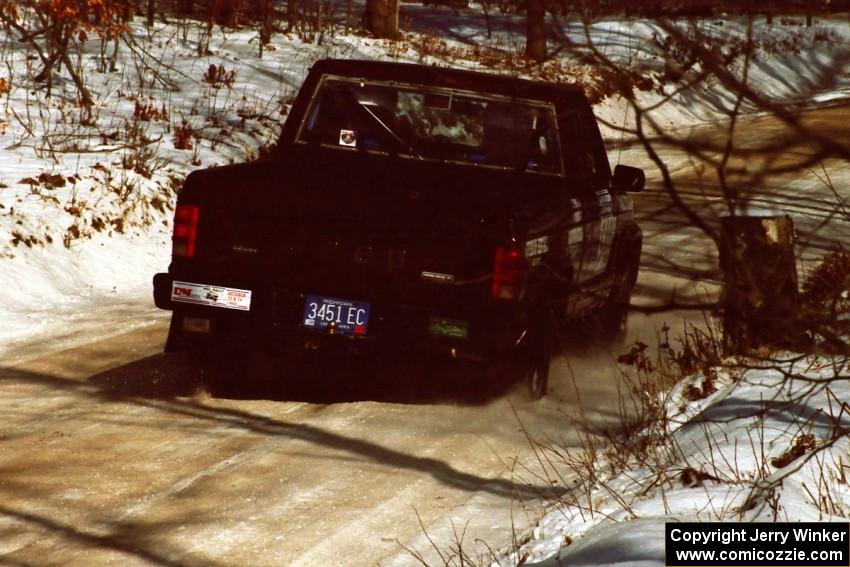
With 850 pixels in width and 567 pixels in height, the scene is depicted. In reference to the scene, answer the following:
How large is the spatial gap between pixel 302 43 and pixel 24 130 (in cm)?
1146

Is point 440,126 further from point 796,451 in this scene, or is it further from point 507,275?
point 796,451

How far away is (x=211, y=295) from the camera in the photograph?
7055 mm

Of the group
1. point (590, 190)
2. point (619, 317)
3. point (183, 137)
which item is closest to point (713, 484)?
point (590, 190)

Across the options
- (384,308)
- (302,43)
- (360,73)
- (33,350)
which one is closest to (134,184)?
(33,350)

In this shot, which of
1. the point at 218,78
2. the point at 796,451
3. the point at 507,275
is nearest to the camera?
the point at 796,451

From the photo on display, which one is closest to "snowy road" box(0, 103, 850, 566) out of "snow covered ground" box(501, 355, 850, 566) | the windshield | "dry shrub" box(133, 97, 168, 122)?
"snow covered ground" box(501, 355, 850, 566)

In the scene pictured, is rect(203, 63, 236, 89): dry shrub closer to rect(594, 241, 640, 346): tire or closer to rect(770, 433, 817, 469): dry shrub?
rect(594, 241, 640, 346): tire

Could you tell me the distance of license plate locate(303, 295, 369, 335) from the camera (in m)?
6.87

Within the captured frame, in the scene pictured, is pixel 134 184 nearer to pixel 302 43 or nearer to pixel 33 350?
pixel 33 350

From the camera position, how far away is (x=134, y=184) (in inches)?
514

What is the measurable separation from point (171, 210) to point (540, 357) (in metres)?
6.98

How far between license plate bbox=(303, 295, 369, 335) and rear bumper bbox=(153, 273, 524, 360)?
3 cm

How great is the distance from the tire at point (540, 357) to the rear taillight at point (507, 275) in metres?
0.45

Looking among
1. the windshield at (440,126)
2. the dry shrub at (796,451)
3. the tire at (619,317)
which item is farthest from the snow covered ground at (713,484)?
the tire at (619,317)
